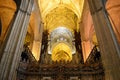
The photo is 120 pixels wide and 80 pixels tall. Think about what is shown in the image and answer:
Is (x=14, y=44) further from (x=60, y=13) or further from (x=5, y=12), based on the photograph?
(x=60, y=13)

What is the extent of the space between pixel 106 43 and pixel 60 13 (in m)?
12.7

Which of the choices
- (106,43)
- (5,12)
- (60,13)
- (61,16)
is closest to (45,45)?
(5,12)

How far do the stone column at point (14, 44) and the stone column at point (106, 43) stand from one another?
358cm

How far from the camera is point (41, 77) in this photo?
8.92 meters

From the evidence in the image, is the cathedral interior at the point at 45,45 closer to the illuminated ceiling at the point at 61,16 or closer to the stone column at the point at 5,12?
the stone column at the point at 5,12

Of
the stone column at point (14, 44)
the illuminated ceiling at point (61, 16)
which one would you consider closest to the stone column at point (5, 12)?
the stone column at point (14, 44)

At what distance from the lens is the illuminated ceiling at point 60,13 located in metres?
16.2

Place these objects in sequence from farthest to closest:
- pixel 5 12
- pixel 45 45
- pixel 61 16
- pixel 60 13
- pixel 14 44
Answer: pixel 61 16 → pixel 60 13 → pixel 45 45 → pixel 5 12 → pixel 14 44

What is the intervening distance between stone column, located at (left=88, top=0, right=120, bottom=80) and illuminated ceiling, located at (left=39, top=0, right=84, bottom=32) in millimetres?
7522

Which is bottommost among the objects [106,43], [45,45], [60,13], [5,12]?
[106,43]

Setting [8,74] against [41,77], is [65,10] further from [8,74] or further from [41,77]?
[8,74]

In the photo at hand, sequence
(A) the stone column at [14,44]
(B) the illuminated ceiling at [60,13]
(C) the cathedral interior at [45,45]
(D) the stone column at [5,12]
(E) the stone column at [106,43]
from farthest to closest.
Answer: (B) the illuminated ceiling at [60,13]
(D) the stone column at [5,12]
(C) the cathedral interior at [45,45]
(E) the stone column at [106,43]
(A) the stone column at [14,44]

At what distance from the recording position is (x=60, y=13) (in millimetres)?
19078

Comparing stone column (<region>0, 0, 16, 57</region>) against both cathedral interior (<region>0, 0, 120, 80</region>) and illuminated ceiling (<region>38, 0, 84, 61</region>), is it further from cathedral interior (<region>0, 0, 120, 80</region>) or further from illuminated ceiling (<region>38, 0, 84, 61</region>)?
illuminated ceiling (<region>38, 0, 84, 61</region>)
